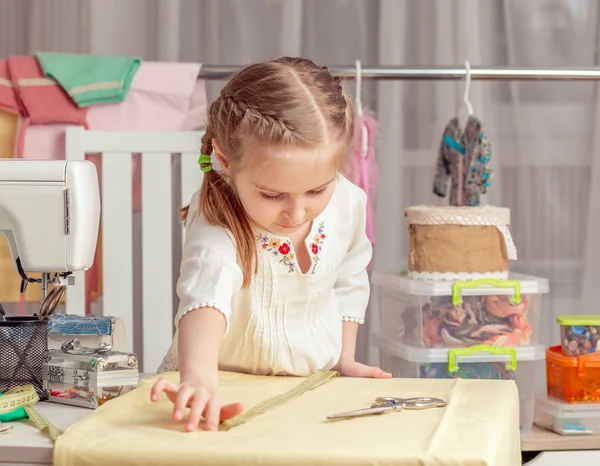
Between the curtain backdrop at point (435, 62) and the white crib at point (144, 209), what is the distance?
467 mm

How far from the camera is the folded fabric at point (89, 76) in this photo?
184 centimetres

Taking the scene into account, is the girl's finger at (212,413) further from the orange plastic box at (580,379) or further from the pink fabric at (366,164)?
the pink fabric at (366,164)

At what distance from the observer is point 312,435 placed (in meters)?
0.84

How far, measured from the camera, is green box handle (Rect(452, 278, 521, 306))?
1724 millimetres

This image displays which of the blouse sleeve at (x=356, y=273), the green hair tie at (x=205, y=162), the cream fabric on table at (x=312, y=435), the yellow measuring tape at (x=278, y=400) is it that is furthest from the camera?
the blouse sleeve at (x=356, y=273)

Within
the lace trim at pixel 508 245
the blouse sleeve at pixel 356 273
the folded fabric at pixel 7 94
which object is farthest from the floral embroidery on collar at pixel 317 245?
the folded fabric at pixel 7 94

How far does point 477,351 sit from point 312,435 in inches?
36.0

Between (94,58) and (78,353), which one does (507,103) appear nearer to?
(94,58)

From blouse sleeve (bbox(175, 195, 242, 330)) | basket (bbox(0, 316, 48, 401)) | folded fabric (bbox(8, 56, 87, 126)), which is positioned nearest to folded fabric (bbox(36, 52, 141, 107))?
folded fabric (bbox(8, 56, 87, 126))


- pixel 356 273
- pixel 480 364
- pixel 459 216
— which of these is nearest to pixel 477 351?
pixel 480 364

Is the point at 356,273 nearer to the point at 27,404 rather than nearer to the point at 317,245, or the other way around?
the point at 317,245

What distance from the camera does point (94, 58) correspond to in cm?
189

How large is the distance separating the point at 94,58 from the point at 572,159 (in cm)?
120

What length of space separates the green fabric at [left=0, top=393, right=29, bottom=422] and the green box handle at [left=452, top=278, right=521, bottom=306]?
0.94 m
